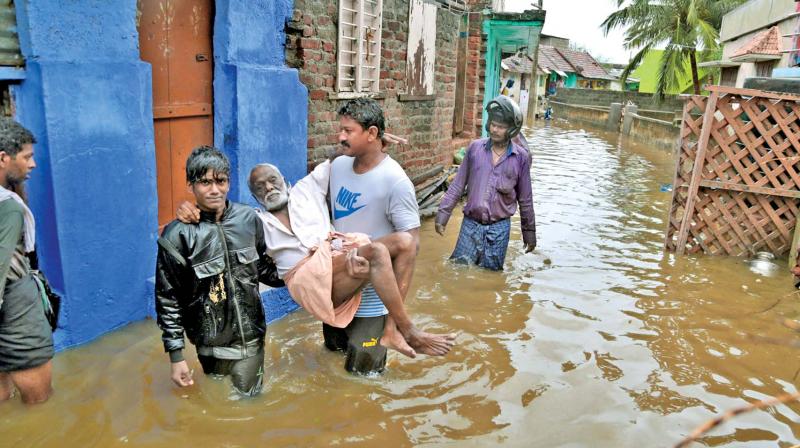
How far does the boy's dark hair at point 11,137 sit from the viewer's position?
9.45 feet

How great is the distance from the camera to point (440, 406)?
3.76 m

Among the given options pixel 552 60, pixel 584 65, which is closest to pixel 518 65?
pixel 552 60

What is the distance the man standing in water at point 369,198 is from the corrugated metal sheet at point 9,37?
1.90m

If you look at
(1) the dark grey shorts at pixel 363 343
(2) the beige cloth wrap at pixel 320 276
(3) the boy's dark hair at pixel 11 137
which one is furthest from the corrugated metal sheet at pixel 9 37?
(1) the dark grey shorts at pixel 363 343

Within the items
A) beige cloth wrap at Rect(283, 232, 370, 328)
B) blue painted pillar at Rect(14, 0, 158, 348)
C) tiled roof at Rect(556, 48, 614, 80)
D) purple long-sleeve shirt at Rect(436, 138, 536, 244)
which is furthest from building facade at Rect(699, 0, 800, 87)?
tiled roof at Rect(556, 48, 614, 80)

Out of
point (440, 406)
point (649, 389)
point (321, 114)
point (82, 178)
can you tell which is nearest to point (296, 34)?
point (321, 114)

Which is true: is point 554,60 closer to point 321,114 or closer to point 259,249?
point 321,114

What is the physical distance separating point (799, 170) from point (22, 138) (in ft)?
24.9

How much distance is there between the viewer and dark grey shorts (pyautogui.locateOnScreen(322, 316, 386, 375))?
3582mm

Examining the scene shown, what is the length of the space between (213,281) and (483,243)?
3.54 m

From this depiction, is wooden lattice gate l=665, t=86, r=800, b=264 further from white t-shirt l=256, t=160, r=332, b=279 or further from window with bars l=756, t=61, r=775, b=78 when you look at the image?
window with bars l=756, t=61, r=775, b=78

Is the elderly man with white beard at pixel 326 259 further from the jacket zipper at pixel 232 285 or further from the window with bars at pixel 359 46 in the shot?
the window with bars at pixel 359 46

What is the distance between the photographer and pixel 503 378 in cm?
421

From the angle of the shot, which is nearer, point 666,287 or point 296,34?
point 296,34
